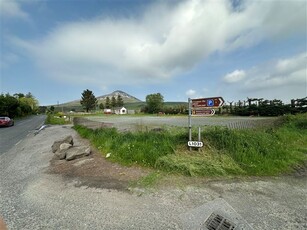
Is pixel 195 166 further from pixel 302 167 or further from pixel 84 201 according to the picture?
pixel 302 167

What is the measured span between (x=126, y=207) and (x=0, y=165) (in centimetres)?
610

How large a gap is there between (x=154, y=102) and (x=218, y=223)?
3279 inches

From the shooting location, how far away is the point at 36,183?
508 centimetres

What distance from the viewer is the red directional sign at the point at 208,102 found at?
226 inches

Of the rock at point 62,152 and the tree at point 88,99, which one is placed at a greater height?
the tree at point 88,99

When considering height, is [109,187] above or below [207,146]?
below

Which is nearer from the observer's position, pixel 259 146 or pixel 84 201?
pixel 84 201

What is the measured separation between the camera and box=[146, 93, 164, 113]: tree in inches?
3311

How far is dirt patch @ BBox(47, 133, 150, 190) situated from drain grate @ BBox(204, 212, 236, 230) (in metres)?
1.97

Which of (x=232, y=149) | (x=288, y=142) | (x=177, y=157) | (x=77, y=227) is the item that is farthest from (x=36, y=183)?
(x=288, y=142)

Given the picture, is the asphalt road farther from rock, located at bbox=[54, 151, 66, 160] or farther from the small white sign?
the small white sign

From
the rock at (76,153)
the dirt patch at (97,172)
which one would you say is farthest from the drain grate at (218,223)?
the rock at (76,153)

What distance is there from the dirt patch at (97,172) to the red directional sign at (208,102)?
2.54 meters

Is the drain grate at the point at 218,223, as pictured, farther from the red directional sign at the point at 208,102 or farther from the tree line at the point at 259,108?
the tree line at the point at 259,108
